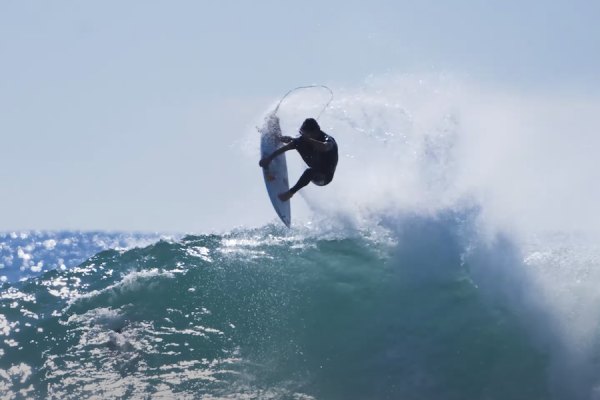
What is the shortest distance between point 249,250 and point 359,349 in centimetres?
374

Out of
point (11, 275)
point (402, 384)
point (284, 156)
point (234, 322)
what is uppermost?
point (11, 275)

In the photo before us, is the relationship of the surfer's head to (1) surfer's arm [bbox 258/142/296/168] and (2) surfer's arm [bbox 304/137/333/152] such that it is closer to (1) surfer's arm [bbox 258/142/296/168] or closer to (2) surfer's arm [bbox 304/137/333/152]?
(2) surfer's arm [bbox 304/137/333/152]

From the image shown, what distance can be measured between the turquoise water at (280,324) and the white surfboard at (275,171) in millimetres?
1691

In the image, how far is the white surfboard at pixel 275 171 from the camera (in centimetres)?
1112

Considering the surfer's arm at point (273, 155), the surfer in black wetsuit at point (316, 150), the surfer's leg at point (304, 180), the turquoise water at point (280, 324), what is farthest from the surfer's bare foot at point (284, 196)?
the turquoise water at point (280, 324)

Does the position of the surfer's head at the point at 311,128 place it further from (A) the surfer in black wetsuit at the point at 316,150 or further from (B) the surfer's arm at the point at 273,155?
(B) the surfer's arm at the point at 273,155

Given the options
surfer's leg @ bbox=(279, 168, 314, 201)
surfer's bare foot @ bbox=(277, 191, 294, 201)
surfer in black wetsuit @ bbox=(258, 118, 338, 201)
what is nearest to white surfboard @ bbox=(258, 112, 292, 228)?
surfer's bare foot @ bbox=(277, 191, 294, 201)

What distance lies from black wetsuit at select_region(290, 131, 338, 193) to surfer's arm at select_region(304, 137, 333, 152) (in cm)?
3

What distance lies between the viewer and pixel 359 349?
35.4 feet

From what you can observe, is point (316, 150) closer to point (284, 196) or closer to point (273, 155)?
point (273, 155)

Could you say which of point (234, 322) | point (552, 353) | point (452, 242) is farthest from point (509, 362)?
point (234, 322)

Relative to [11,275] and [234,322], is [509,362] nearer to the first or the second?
[234,322]

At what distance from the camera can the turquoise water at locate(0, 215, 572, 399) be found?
9.92m

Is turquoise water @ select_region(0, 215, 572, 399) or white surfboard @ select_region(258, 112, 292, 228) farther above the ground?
white surfboard @ select_region(258, 112, 292, 228)
